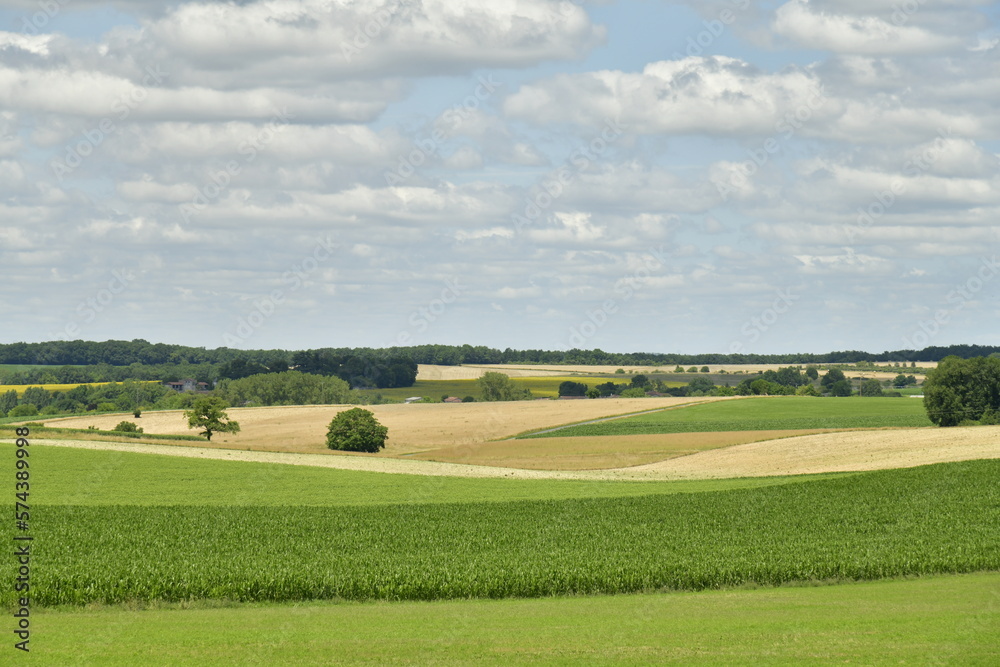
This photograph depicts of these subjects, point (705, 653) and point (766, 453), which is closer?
point (705, 653)

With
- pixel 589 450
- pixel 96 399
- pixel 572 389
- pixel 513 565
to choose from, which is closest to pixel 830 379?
pixel 572 389

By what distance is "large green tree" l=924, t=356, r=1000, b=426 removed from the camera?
308ft

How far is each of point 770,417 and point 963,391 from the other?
71.7 ft

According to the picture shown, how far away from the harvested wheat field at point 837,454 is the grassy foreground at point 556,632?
1545 inches

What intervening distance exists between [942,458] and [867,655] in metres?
47.8

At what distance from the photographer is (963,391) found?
94.5 meters

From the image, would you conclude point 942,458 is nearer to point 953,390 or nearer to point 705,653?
point 953,390

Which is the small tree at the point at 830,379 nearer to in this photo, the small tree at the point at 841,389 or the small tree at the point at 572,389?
the small tree at the point at 841,389

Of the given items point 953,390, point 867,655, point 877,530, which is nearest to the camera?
point 867,655

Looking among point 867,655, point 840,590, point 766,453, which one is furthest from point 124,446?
point 867,655

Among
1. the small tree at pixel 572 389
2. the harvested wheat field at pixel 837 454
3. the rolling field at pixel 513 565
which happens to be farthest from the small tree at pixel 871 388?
the rolling field at pixel 513 565

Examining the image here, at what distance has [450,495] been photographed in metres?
52.2

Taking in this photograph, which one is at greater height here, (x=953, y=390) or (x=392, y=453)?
(x=953, y=390)

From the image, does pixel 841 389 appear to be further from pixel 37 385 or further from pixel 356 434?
pixel 37 385
